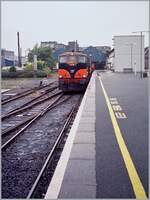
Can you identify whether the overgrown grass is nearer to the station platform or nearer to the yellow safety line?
the station platform

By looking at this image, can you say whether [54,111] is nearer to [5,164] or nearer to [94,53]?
[5,164]

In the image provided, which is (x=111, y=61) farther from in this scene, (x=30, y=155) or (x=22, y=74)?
(x=30, y=155)

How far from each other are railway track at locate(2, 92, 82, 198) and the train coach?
1157 centimetres

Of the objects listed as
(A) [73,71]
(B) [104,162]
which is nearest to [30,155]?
(B) [104,162]

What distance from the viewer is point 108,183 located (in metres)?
5.55

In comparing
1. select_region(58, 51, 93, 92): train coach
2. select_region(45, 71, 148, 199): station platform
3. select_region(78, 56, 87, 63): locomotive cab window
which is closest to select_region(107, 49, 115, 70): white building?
select_region(78, 56, 87, 63): locomotive cab window

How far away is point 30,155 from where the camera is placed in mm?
8641

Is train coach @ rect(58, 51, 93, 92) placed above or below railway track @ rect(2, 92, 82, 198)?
above

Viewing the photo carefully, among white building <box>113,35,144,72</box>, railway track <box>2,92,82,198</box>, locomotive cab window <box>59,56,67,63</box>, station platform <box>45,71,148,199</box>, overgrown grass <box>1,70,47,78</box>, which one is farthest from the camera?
white building <box>113,35,144,72</box>

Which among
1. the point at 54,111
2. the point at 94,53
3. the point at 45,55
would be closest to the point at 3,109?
the point at 54,111

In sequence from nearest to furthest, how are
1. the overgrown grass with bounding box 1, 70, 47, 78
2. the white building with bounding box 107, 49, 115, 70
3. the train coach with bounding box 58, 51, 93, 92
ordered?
the train coach with bounding box 58, 51, 93, 92, the overgrown grass with bounding box 1, 70, 47, 78, the white building with bounding box 107, 49, 115, 70

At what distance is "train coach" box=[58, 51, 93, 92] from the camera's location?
25.5 meters

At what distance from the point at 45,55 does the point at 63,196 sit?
259 feet

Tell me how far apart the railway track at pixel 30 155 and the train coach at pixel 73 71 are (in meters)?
11.6
